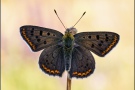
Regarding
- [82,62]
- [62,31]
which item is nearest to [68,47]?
[82,62]

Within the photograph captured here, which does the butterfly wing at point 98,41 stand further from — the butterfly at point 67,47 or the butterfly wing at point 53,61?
the butterfly wing at point 53,61

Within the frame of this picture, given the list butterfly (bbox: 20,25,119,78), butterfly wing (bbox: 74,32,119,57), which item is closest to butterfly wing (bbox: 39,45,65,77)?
butterfly (bbox: 20,25,119,78)

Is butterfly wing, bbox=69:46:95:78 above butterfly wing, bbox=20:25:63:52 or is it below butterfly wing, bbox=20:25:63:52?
below

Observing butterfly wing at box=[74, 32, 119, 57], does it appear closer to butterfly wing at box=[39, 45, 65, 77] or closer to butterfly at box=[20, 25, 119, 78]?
butterfly at box=[20, 25, 119, 78]

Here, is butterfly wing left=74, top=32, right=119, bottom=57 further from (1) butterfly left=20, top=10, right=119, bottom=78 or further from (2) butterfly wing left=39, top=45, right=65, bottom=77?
(2) butterfly wing left=39, top=45, right=65, bottom=77
